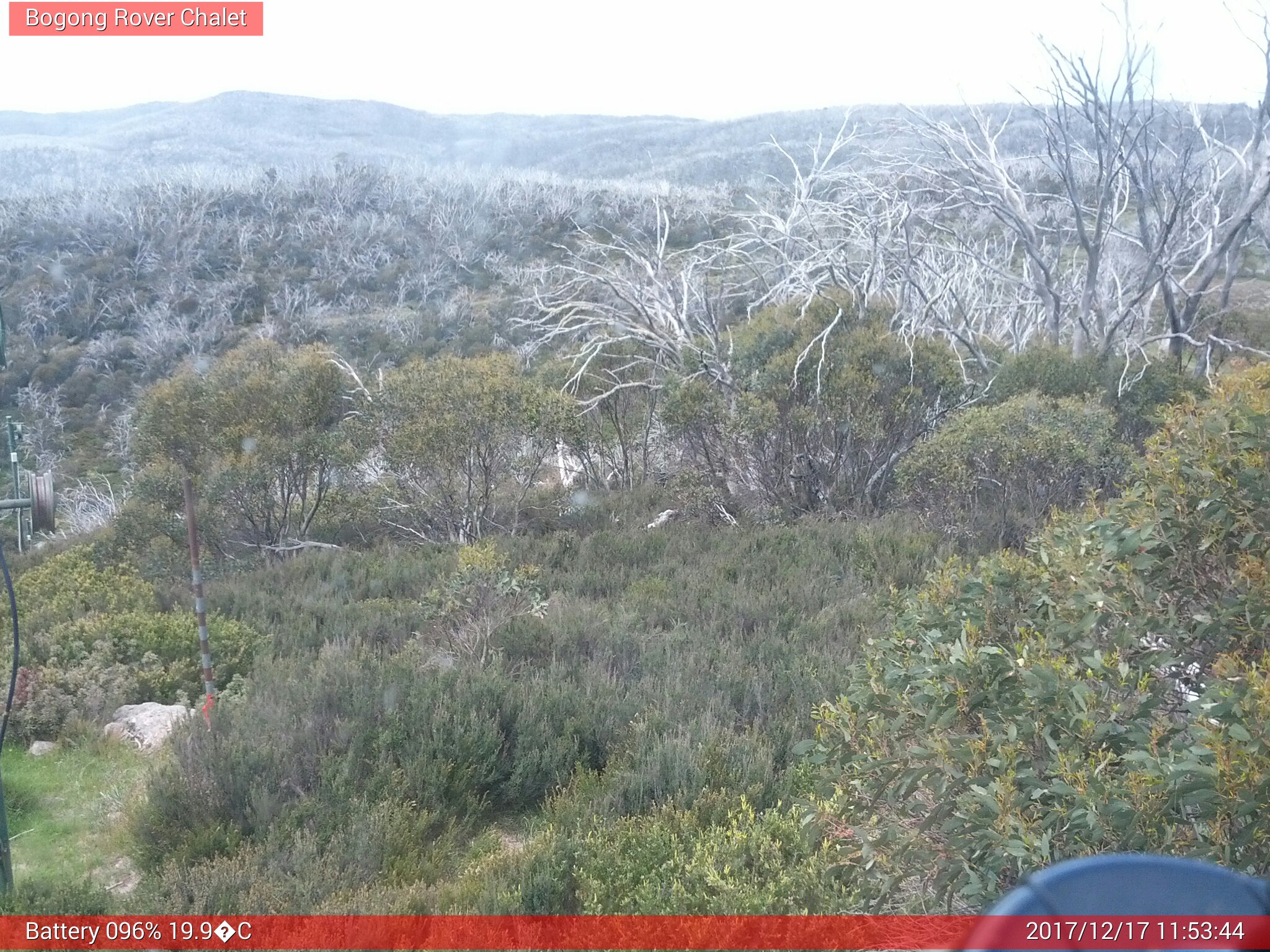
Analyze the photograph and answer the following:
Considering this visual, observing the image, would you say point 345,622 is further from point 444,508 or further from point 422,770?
point 444,508

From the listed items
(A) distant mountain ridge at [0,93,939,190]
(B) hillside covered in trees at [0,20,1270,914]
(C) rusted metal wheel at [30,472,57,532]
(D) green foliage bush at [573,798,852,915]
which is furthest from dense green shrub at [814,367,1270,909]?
(A) distant mountain ridge at [0,93,939,190]

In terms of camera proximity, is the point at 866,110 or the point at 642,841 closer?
the point at 642,841

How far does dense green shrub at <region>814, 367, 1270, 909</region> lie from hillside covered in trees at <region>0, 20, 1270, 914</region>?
1cm

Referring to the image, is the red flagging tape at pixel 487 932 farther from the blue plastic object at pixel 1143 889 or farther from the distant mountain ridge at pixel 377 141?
the distant mountain ridge at pixel 377 141

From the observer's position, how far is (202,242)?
2888cm

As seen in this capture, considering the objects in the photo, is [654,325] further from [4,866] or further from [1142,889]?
[1142,889]

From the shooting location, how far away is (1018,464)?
8266mm

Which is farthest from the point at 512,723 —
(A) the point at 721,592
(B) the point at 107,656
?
(B) the point at 107,656

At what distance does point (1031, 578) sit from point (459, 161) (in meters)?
45.9

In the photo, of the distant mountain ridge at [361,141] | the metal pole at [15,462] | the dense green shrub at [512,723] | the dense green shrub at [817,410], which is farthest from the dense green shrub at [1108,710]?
the distant mountain ridge at [361,141]

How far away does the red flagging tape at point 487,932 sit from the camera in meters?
2.77

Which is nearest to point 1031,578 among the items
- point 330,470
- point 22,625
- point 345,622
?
point 345,622

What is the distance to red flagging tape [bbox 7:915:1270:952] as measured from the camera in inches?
109
